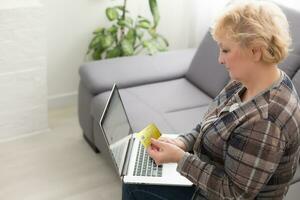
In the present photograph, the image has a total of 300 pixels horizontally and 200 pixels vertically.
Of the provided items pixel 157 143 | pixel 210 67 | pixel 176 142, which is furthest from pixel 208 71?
pixel 157 143

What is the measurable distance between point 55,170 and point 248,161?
4.72 ft

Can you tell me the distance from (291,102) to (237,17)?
0.28 meters

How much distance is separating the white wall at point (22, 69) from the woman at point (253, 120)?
1448mm

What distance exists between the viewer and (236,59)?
123 centimetres

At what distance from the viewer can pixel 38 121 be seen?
2.68 m

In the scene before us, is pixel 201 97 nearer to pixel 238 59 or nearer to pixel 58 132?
pixel 58 132

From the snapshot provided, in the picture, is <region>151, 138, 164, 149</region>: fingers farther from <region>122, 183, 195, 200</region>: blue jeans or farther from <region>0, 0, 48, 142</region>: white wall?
<region>0, 0, 48, 142</region>: white wall

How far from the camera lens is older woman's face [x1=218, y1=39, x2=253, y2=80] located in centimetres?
121

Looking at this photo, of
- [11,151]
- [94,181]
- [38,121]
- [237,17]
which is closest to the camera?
[237,17]

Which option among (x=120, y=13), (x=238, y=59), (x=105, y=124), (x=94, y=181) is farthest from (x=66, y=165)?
(x=238, y=59)

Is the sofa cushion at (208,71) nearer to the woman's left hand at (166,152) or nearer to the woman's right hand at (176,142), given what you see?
the woman's right hand at (176,142)

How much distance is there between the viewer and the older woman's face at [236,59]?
1.21 meters

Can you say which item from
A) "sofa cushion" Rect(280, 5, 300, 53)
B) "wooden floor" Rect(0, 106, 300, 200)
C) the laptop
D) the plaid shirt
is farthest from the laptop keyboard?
"sofa cushion" Rect(280, 5, 300, 53)

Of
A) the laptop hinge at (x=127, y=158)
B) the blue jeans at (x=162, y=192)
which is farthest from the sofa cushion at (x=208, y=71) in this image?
the blue jeans at (x=162, y=192)
